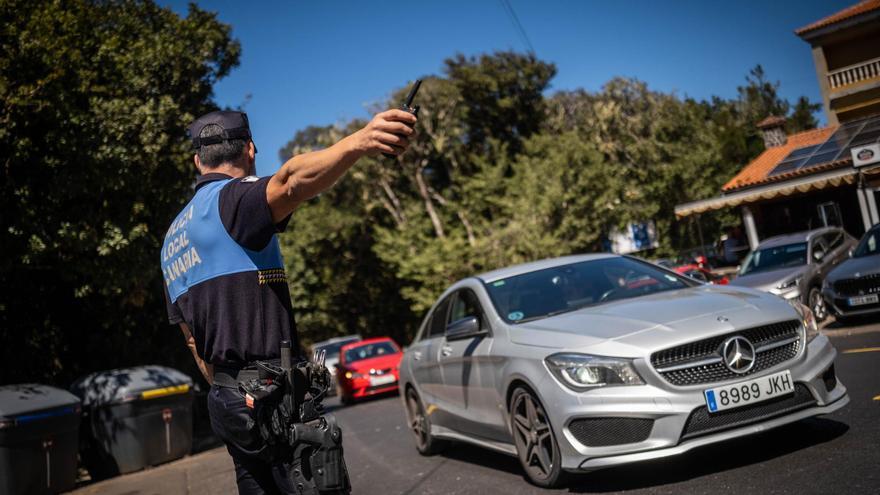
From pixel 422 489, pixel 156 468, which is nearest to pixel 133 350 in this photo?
pixel 156 468

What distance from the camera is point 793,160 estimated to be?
99.8 ft

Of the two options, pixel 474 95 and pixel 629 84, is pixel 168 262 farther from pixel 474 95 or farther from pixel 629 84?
pixel 629 84

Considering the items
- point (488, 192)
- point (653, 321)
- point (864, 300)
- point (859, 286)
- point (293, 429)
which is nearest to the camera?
point (293, 429)

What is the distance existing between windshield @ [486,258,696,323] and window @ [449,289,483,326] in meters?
0.19

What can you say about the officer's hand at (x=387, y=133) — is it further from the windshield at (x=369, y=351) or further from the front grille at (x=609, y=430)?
the windshield at (x=369, y=351)

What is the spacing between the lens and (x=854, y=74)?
32.4m

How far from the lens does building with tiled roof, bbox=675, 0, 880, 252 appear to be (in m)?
27.5

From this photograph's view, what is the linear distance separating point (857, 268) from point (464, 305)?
793cm

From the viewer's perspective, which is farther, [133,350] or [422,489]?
[133,350]

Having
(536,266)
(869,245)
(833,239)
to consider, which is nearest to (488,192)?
Answer: (833,239)

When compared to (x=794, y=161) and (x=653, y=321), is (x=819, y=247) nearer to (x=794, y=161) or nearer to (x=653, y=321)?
(x=653, y=321)

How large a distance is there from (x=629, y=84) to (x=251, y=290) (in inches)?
1869

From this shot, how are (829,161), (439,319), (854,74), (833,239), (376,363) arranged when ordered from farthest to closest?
1. (854,74)
2. (829,161)
3. (376,363)
4. (833,239)
5. (439,319)

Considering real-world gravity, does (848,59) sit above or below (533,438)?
above
